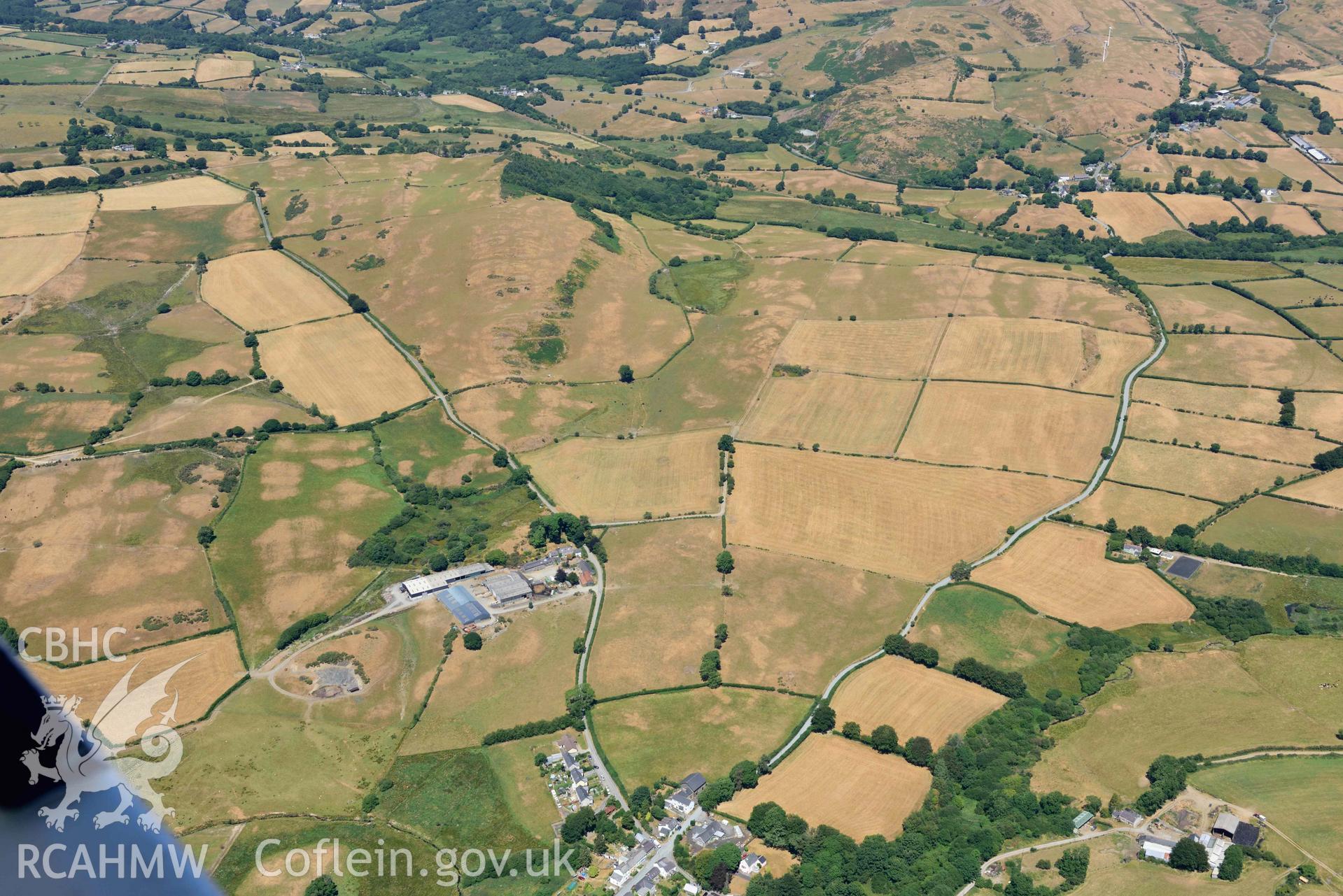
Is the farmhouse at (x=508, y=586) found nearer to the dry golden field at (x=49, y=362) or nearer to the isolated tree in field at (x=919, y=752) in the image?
the isolated tree in field at (x=919, y=752)

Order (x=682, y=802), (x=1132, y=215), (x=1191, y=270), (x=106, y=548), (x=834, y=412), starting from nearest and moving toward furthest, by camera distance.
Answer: (x=682, y=802) < (x=106, y=548) < (x=834, y=412) < (x=1191, y=270) < (x=1132, y=215)

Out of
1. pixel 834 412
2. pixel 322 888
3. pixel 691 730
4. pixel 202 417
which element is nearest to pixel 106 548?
pixel 202 417

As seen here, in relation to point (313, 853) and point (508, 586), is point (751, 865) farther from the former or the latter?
point (508, 586)

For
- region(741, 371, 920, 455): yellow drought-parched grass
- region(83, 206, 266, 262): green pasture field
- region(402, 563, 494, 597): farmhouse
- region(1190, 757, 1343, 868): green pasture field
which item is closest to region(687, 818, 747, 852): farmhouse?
region(1190, 757, 1343, 868): green pasture field

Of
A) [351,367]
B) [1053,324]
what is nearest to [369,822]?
[351,367]

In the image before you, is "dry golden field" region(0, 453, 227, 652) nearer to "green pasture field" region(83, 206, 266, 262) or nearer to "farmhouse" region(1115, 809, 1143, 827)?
"green pasture field" region(83, 206, 266, 262)
